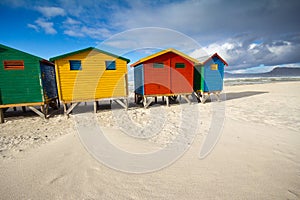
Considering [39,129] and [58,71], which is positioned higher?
[58,71]

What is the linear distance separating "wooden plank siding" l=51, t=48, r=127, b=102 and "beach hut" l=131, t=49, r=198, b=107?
1772mm

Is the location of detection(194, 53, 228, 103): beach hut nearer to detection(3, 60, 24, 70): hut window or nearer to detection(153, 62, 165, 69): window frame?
detection(153, 62, 165, 69): window frame

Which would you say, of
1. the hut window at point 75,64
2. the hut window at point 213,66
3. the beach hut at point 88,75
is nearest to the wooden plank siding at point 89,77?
the beach hut at point 88,75

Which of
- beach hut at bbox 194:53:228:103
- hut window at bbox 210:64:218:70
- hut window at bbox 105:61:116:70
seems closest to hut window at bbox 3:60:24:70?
hut window at bbox 105:61:116:70

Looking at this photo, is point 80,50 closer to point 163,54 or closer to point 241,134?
point 163,54

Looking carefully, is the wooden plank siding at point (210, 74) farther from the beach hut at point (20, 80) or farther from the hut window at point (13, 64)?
the hut window at point (13, 64)

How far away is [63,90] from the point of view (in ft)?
28.7

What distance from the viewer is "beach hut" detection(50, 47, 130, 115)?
8.63 m

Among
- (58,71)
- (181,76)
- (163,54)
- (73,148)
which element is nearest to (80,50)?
(58,71)

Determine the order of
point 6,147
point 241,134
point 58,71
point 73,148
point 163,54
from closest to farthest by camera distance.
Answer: point 73,148 < point 6,147 < point 241,134 < point 58,71 < point 163,54

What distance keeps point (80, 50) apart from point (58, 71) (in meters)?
1.90

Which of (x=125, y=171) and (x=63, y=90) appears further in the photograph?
(x=63, y=90)

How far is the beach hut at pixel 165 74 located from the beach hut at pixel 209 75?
1.45 m

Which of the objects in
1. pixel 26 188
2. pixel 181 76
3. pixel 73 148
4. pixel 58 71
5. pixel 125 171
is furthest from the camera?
pixel 181 76
